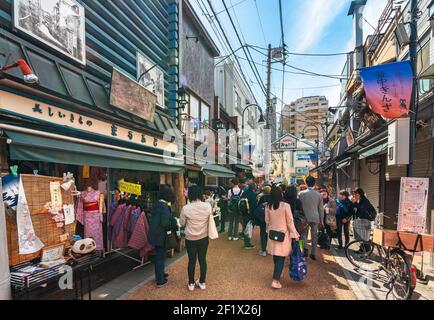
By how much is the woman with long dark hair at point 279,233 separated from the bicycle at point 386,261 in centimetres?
190

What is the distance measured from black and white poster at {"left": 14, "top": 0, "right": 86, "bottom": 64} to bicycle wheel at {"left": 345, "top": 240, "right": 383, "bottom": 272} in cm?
794

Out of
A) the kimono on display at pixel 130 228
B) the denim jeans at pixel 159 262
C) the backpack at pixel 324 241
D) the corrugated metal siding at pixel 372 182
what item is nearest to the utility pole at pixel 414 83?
the backpack at pixel 324 241

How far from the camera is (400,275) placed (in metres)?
4.70

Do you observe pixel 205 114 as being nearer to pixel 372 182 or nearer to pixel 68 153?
pixel 372 182

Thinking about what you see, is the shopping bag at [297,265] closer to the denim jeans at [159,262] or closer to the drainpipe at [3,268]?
the denim jeans at [159,262]

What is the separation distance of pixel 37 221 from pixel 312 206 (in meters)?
6.05

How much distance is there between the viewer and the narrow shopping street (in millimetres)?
4691

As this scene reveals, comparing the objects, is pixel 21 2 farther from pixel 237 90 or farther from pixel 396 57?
pixel 237 90

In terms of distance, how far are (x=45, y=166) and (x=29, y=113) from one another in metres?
1.33

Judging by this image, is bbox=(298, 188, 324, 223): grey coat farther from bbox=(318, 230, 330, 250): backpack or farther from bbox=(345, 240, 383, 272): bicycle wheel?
bbox=(318, 230, 330, 250): backpack

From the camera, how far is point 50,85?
14.6 ft

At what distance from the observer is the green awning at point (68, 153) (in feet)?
11.1

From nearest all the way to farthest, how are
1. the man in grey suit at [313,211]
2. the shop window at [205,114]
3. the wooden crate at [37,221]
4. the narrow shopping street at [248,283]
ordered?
the wooden crate at [37,221]
the narrow shopping street at [248,283]
the man in grey suit at [313,211]
the shop window at [205,114]

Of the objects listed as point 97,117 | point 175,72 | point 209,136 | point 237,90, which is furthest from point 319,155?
point 97,117
